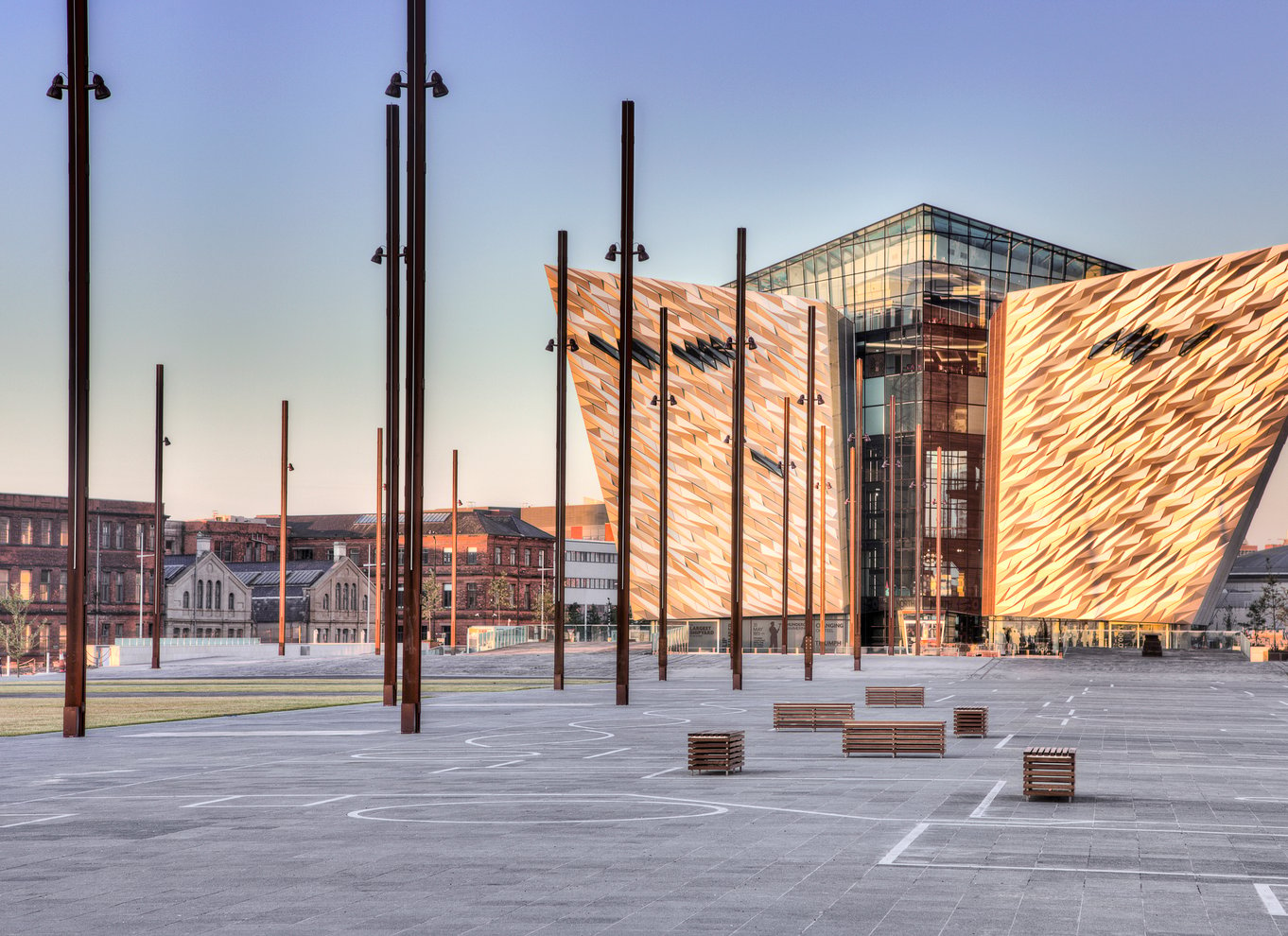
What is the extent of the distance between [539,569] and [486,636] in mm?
67523

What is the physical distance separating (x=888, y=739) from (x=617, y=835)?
970cm

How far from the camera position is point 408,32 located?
27.0m

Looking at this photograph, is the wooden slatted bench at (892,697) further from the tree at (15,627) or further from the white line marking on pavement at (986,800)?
the tree at (15,627)

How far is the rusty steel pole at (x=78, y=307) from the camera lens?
24.7m

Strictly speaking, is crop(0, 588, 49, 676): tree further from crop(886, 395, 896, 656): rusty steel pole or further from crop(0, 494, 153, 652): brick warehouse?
crop(886, 395, 896, 656): rusty steel pole

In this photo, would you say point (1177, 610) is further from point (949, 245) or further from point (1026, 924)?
point (1026, 924)

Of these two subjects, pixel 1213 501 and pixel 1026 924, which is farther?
pixel 1213 501

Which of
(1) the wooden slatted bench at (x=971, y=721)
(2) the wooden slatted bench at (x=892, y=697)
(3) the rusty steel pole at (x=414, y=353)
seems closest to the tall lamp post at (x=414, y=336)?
(3) the rusty steel pole at (x=414, y=353)

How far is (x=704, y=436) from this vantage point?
92.4m

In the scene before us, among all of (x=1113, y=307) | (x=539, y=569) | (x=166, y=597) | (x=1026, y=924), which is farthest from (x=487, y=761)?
(x=539, y=569)

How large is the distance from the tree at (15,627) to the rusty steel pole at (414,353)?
272 feet

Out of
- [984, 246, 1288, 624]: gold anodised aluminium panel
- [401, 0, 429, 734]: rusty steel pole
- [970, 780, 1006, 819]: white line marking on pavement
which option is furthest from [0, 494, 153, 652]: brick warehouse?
[970, 780, 1006, 819]: white line marking on pavement

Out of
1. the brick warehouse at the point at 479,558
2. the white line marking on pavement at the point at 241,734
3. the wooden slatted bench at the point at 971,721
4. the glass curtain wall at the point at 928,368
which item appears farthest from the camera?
the brick warehouse at the point at 479,558

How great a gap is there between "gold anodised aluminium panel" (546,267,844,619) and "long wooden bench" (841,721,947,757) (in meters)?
65.2
